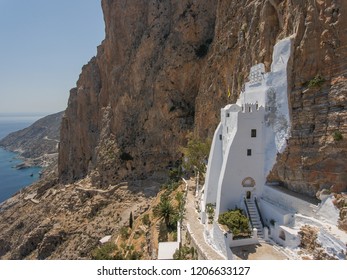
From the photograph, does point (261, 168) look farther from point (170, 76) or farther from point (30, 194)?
point (30, 194)

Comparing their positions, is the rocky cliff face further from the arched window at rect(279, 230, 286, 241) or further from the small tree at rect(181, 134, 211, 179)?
the small tree at rect(181, 134, 211, 179)

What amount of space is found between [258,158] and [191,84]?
87.0 feet

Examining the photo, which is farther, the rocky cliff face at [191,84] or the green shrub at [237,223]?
the green shrub at [237,223]

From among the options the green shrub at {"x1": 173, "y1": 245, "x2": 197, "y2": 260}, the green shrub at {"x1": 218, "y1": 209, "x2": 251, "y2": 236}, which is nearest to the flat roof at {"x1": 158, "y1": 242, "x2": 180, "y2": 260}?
the green shrub at {"x1": 173, "y1": 245, "x2": 197, "y2": 260}

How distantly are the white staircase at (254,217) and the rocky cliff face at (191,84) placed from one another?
2.23 metres

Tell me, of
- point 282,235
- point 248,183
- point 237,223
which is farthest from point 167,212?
point 282,235

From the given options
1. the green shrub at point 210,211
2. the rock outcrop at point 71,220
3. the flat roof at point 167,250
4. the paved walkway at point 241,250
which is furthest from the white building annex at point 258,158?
the rock outcrop at point 71,220

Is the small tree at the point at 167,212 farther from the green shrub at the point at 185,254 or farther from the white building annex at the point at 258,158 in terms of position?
the green shrub at the point at 185,254

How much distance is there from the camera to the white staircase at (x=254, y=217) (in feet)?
55.9

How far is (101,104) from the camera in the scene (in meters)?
57.5

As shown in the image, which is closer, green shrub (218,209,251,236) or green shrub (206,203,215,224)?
green shrub (218,209,251,236)

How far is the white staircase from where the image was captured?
671 inches

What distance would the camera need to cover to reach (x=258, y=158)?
60.2 ft

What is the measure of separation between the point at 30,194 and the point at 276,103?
207 ft
